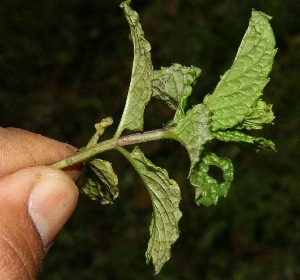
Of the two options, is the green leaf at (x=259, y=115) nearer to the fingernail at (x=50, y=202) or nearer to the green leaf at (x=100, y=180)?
the green leaf at (x=100, y=180)

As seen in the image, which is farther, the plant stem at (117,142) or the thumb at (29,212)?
the thumb at (29,212)

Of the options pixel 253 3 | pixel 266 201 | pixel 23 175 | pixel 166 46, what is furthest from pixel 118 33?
pixel 23 175

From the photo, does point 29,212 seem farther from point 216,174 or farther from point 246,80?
point 216,174

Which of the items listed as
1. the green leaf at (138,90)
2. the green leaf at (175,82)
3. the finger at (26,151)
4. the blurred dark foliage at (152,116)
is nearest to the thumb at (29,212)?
the finger at (26,151)

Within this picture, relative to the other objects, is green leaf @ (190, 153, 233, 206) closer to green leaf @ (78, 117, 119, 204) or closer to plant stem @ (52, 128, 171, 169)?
plant stem @ (52, 128, 171, 169)

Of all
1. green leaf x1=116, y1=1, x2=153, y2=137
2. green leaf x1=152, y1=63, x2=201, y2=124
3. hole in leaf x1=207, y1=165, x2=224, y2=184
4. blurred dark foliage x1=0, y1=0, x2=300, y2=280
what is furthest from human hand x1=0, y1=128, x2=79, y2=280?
hole in leaf x1=207, y1=165, x2=224, y2=184

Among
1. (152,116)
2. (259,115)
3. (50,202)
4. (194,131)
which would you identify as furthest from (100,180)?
(152,116)

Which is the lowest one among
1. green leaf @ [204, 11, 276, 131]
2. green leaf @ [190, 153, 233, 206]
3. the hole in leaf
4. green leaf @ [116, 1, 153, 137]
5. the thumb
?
the hole in leaf
